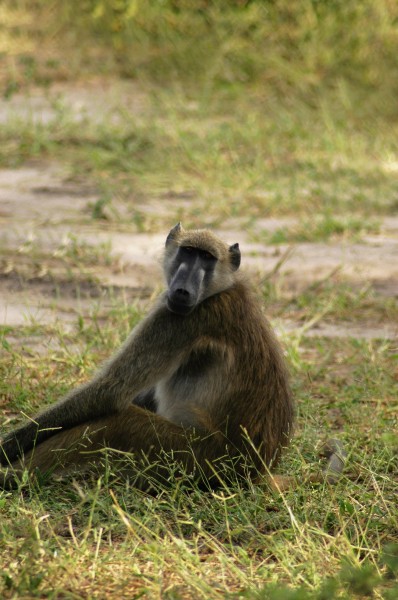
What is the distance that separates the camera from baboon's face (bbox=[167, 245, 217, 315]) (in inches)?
182

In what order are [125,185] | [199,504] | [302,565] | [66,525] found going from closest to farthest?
[302,565] → [66,525] → [199,504] → [125,185]

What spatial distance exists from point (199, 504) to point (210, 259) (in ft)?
3.31

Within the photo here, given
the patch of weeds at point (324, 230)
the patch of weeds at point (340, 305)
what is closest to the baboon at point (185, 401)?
the patch of weeds at point (340, 305)

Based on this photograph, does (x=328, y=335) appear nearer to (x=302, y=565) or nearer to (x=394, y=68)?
(x=302, y=565)

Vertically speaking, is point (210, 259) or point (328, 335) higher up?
point (210, 259)

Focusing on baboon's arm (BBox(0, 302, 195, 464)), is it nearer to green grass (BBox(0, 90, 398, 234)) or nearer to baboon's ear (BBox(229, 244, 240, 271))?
baboon's ear (BBox(229, 244, 240, 271))

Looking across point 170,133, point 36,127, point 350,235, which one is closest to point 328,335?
point 350,235

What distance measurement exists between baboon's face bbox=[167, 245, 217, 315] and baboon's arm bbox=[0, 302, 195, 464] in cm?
9

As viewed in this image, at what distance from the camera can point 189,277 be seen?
4.73 m

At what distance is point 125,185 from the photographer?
10.0m

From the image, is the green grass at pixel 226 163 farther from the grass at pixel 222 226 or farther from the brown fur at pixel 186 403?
the brown fur at pixel 186 403

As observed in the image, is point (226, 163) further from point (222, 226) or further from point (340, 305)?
point (340, 305)

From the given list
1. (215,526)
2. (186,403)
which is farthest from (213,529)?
(186,403)

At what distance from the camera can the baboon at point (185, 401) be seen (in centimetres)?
452
